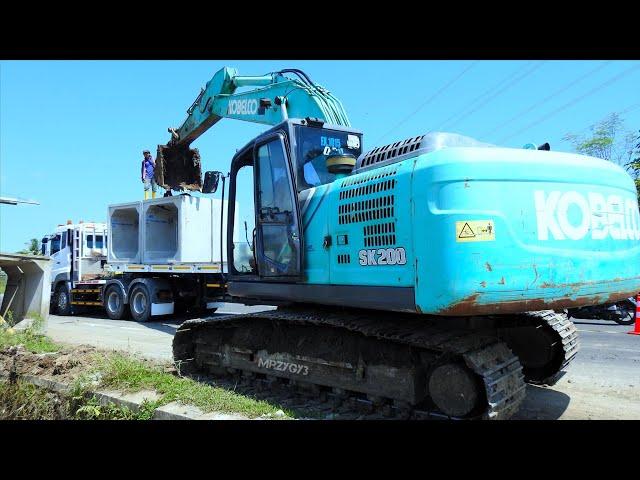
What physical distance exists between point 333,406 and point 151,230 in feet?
32.9

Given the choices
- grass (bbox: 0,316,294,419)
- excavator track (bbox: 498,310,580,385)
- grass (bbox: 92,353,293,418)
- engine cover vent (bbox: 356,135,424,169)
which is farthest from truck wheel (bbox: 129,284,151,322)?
excavator track (bbox: 498,310,580,385)

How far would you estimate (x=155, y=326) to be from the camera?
12211mm

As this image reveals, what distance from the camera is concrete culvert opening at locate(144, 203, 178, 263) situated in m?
13.4

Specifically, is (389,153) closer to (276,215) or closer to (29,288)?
(276,215)

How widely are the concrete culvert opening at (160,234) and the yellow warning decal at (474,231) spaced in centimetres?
1082

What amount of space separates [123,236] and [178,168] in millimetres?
3289

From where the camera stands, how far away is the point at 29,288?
331 inches

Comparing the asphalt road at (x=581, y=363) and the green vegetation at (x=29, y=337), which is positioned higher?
the green vegetation at (x=29, y=337)

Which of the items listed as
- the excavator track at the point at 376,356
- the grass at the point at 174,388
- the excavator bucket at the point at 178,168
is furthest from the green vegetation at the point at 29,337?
the excavator bucket at the point at 178,168

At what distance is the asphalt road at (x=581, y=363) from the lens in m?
4.93

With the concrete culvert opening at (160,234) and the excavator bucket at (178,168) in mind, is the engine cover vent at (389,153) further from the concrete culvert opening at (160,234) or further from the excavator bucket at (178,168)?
the concrete culvert opening at (160,234)

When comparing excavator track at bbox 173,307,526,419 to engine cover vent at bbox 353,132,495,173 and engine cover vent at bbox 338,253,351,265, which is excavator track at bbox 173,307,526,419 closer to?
engine cover vent at bbox 338,253,351,265

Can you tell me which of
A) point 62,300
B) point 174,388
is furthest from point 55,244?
point 174,388
